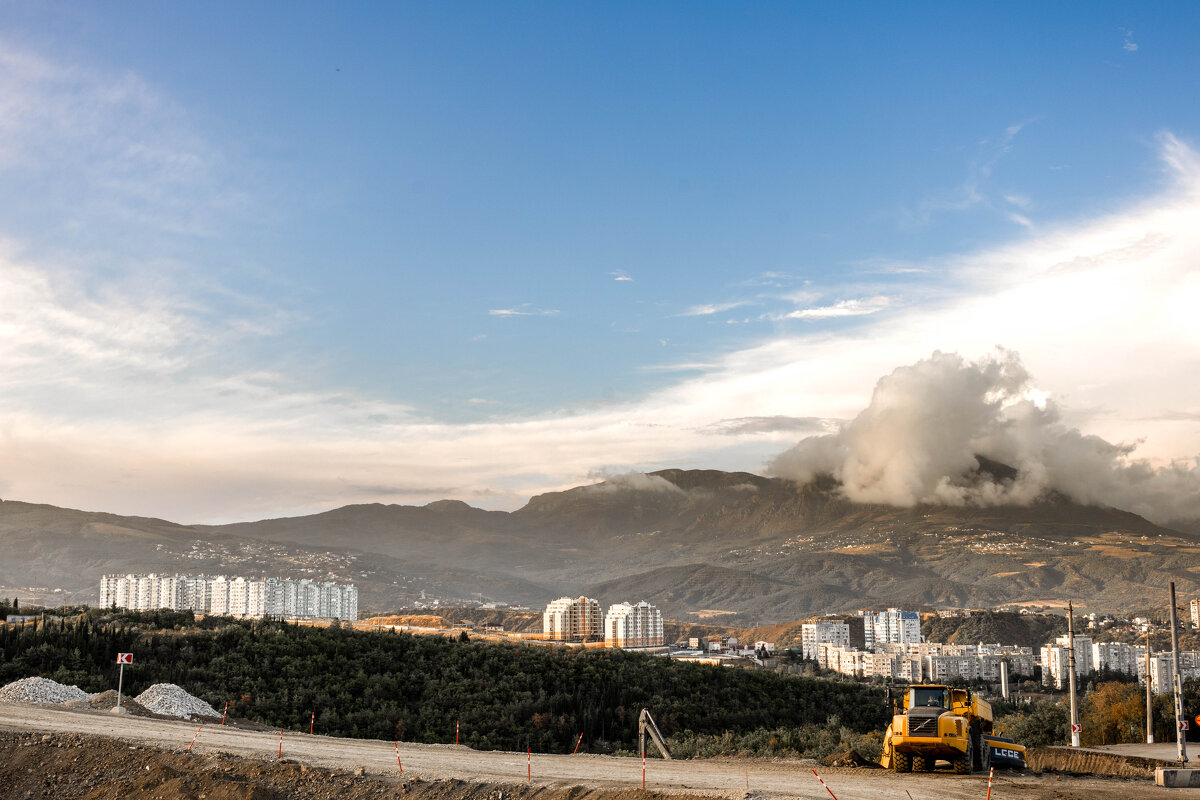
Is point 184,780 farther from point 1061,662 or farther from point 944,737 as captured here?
point 1061,662

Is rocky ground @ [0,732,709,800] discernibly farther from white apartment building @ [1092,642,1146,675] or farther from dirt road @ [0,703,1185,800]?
white apartment building @ [1092,642,1146,675]

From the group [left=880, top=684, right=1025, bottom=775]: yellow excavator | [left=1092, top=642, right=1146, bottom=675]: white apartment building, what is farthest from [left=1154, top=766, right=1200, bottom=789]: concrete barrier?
[left=1092, top=642, right=1146, bottom=675]: white apartment building

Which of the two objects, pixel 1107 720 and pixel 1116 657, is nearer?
pixel 1107 720

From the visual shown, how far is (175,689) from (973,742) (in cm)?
2465

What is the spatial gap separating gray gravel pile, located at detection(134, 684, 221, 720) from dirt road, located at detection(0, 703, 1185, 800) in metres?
3.63

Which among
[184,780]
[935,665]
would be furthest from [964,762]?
[935,665]

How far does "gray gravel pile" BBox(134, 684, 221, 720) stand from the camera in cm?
3091

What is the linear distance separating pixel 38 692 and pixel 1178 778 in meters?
30.5

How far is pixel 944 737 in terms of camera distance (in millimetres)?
20922

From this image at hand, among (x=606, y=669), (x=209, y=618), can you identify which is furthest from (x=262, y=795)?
(x=209, y=618)

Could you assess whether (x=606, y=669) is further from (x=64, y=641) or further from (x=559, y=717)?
(x=64, y=641)

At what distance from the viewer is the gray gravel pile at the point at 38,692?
30.0m

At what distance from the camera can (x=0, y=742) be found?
73.2ft

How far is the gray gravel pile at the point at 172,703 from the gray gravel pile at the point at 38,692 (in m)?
2.04
